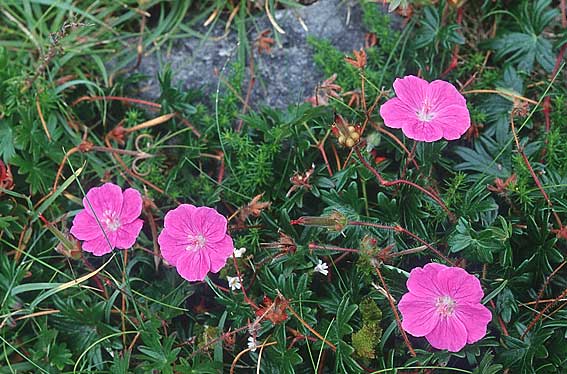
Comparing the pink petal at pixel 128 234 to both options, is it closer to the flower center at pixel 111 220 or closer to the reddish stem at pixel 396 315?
the flower center at pixel 111 220

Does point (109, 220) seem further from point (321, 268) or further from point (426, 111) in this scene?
point (426, 111)

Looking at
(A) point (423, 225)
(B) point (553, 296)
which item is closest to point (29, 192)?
(A) point (423, 225)

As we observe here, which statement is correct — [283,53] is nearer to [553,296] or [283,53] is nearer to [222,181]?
[222,181]

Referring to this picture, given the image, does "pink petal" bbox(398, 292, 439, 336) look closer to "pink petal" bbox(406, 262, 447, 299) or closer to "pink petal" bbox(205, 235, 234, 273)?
"pink petal" bbox(406, 262, 447, 299)

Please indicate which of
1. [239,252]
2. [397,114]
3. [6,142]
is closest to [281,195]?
[239,252]

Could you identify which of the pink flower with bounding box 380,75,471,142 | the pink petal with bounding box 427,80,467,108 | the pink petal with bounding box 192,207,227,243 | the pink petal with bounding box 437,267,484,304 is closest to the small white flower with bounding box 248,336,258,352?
A: the pink petal with bounding box 192,207,227,243
